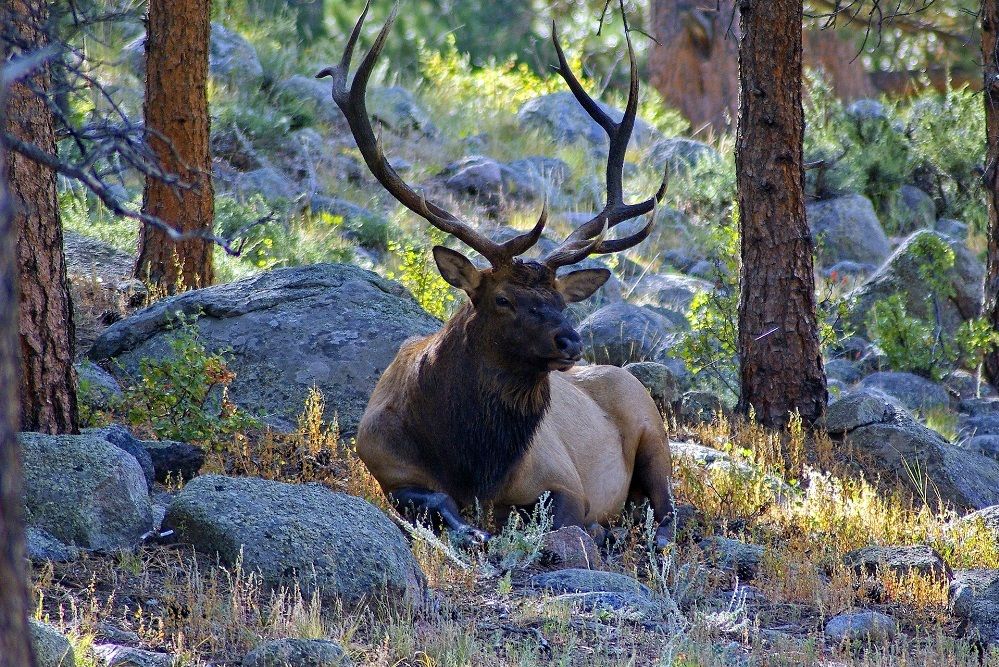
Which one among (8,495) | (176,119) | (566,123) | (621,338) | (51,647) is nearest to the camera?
(8,495)

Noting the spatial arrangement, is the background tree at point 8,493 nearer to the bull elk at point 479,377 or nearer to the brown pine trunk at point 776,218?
the bull elk at point 479,377

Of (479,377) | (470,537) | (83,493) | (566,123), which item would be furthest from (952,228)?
(83,493)

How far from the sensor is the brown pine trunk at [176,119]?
983cm

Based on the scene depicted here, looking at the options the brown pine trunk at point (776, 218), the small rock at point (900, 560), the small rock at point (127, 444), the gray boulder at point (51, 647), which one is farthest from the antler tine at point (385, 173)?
the gray boulder at point (51, 647)

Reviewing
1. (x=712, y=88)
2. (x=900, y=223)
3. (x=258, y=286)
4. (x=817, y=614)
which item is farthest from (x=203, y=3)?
(x=712, y=88)

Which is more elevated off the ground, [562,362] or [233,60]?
[233,60]

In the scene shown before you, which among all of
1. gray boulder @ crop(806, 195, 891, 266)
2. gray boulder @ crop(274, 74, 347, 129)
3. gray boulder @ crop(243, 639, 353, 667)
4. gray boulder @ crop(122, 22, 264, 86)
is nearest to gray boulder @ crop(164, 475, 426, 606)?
gray boulder @ crop(243, 639, 353, 667)

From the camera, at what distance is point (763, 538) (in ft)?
23.9

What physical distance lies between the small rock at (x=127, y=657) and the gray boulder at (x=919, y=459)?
5647mm

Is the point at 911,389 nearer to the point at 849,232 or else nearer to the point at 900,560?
the point at 900,560

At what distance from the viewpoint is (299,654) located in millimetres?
4094

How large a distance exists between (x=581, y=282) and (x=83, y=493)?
310 centimetres

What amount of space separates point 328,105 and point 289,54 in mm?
2103

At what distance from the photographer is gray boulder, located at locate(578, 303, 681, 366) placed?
36.7 ft
